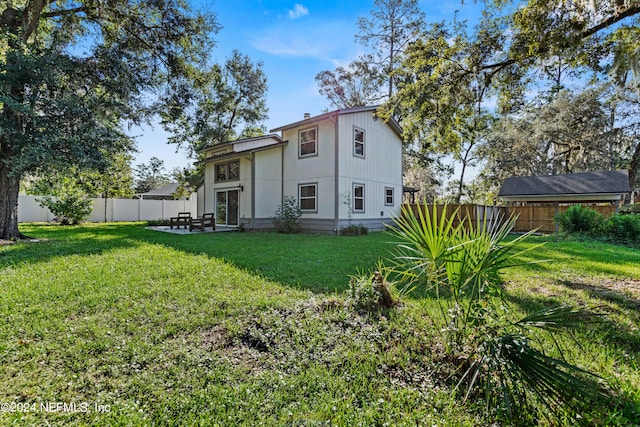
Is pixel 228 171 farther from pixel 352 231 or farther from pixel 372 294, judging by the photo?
pixel 372 294

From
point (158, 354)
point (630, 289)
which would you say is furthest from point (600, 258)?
point (158, 354)

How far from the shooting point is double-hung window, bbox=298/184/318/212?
1291 cm

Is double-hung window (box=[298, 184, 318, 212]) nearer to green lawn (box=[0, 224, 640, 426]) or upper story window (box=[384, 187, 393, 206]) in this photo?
upper story window (box=[384, 187, 393, 206])

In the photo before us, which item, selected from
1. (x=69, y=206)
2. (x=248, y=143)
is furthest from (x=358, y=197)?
(x=69, y=206)

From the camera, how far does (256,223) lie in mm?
13305

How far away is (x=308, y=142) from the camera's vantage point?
43.2 feet

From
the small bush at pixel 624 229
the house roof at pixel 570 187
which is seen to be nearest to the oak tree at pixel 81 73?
the small bush at pixel 624 229

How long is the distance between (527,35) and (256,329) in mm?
7265

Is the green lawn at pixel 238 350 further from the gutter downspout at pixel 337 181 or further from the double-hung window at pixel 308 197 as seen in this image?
the double-hung window at pixel 308 197

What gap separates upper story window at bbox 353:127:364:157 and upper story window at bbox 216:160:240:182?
5.73 metres

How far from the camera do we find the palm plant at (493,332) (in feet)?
6.05

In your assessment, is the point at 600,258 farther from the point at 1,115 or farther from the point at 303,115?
the point at 1,115

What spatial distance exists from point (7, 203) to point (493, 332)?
43.2 feet

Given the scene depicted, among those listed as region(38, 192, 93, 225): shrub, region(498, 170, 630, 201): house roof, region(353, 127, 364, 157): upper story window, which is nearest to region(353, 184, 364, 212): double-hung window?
region(353, 127, 364, 157): upper story window
